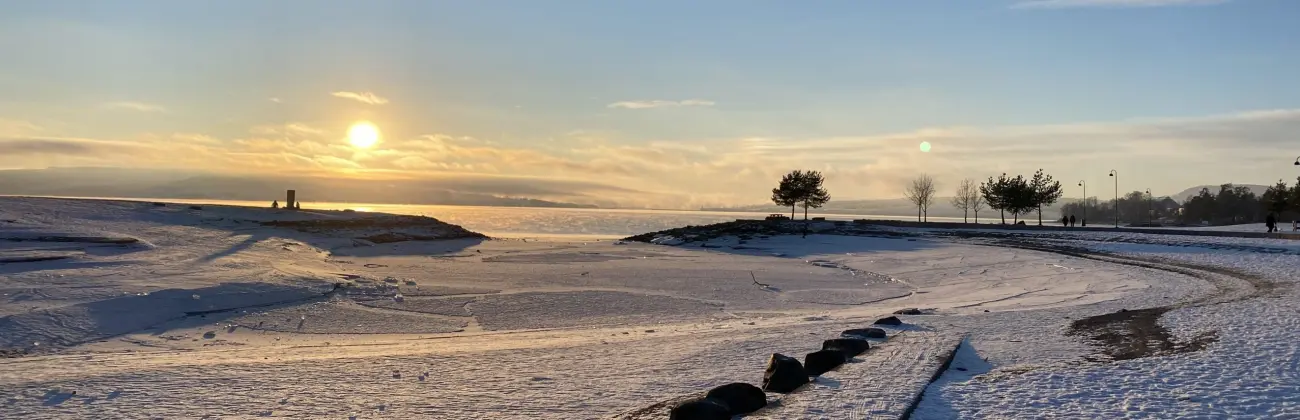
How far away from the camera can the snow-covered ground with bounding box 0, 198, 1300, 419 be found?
9180 mm

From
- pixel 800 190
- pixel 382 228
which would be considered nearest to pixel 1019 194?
pixel 800 190

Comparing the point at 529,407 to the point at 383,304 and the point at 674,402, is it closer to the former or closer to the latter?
the point at 674,402

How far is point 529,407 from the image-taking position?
9289 millimetres

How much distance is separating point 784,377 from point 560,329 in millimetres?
8450

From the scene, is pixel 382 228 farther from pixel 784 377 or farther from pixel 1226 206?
pixel 1226 206

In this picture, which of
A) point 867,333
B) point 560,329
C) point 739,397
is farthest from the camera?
point 560,329

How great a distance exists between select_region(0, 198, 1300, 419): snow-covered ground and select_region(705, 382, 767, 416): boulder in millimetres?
305

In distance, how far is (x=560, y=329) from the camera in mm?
17391

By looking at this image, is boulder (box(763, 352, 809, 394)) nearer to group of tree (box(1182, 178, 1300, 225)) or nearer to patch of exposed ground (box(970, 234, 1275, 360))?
patch of exposed ground (box(970, 234, 1275, 360))

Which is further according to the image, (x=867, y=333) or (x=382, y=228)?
(x=382, y=228)

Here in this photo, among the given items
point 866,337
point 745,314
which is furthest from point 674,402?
point 745,314

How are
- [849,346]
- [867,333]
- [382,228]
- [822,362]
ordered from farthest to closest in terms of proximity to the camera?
[382,228]
[867,333]
[849,346]
[822,362]

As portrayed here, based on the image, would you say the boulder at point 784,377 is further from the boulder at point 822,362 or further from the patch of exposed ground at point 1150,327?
the patch of exposed ground at point 1150,327

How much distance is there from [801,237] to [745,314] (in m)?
36.5
